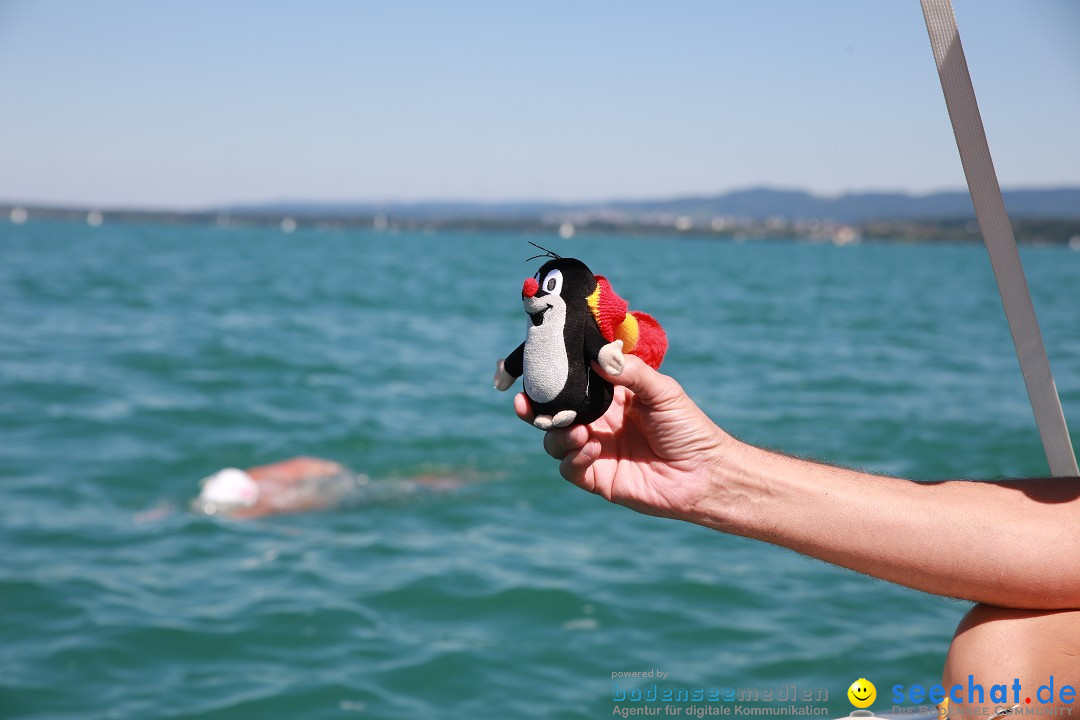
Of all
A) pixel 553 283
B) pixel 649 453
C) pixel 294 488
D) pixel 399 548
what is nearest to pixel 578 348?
pixel 553 283

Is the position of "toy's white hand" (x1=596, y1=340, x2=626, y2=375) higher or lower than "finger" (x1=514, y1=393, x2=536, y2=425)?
higher

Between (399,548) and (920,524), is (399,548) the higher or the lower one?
the lower one

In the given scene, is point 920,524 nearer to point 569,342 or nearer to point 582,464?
point 582,464

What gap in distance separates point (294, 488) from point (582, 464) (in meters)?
6.17

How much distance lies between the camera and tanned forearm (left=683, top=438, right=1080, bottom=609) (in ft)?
6.44

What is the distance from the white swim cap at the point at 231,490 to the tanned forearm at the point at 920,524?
19.3 feet

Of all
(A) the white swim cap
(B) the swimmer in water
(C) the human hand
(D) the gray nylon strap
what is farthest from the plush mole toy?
(A) the white swim cap

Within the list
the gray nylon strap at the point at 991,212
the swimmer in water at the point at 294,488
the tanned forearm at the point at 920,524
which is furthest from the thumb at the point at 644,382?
the swimmer in water at the point at 294,488

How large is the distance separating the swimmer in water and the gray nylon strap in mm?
5924

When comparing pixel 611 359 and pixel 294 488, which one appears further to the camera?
pixel 294 488

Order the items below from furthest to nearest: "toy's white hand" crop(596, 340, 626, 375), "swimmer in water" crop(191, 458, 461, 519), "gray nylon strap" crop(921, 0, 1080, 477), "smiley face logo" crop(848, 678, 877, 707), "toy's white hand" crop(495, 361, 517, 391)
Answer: "swimmer in water" crop(191, 458, 461, 519), "smiley face logo" crop(848, 678, 877, 707), "gray nylon strap" crop(921, 0, 1080, 477), "toy's white hand" crop(495, 361, 517, 391), "toy's white hand" crop(596, 340, 626, 375)

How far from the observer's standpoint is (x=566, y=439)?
1.96 meters

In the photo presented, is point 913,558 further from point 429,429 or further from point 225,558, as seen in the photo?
point 429,429

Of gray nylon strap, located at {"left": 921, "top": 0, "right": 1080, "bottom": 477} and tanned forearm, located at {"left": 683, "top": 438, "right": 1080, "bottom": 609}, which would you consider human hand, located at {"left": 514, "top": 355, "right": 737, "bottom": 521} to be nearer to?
tanned forearm, located at {"left": 683, "top": 438, "right": 1080, "bottom": 609}
